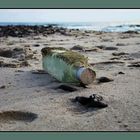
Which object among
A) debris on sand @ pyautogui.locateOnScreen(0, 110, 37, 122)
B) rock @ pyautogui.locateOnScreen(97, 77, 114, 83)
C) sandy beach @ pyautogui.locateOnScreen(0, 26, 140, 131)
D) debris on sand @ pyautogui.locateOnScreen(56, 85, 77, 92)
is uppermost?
rock @ pyautogui.locateOnScreen(97, 77, 114, 83)

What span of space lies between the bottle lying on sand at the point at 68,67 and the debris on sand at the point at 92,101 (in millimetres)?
508

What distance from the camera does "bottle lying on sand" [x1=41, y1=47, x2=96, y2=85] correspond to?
4.01m

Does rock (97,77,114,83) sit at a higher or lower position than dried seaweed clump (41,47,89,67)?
lower

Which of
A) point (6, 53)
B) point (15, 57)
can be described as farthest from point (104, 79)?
point (6, 53)

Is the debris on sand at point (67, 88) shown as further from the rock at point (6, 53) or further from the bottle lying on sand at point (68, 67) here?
the rock at point (6, 53)

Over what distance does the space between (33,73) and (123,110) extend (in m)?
2.11

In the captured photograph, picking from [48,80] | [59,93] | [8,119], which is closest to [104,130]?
[8,119]

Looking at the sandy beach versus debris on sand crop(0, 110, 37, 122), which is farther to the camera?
debris on sand crop(0, 110, 37, 122)

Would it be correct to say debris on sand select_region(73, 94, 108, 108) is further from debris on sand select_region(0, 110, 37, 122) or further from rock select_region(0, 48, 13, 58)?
rock select_region(0, 48, 13, 58)

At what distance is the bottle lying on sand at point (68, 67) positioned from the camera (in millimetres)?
4006

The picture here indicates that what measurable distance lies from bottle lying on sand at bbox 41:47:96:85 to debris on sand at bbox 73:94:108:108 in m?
0.51

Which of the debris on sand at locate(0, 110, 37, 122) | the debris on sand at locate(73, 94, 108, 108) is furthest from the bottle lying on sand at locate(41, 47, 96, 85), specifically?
the debris on sand at locate(0, 110, 37, 122)

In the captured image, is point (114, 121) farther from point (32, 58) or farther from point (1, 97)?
point (32, 58)

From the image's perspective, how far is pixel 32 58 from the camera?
21.1ft
